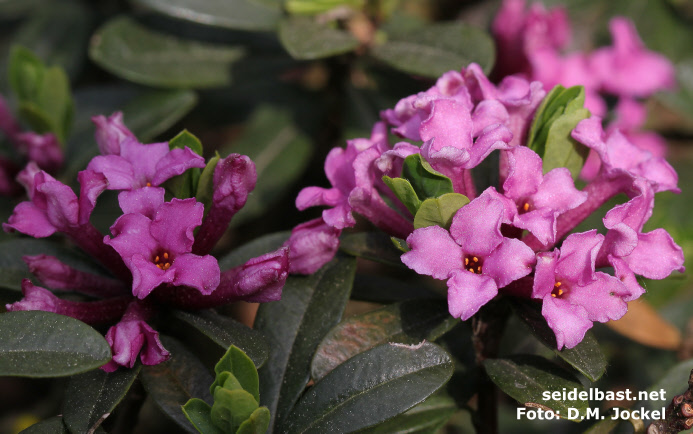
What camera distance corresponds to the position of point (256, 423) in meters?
1.00

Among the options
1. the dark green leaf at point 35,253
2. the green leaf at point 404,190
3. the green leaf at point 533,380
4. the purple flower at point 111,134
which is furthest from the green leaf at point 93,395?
the green leaf at point 533,380

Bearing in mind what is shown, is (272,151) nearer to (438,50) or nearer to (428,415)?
(438,50)

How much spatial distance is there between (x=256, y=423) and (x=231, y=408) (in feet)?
0.16

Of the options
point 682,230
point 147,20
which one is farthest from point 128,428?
point 682,230

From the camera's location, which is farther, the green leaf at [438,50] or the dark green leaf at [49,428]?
the green leaf at [438,50]

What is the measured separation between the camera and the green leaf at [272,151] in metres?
1.98

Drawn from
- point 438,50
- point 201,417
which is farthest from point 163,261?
point 438,50

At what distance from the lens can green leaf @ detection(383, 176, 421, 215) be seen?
1033 mm

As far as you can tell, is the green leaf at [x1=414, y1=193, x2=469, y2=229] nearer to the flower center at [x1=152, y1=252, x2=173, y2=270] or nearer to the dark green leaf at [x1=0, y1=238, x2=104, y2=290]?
the flower center at [x1=152, y1=252, x2=173, y2=270]

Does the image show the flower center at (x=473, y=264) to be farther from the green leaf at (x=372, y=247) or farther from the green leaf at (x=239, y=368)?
the green leaf at (x=239, y=368)

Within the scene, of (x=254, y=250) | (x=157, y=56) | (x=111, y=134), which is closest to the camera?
(x=111, y=134)

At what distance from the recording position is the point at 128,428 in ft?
4.33

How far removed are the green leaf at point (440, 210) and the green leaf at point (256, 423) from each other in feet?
1.25

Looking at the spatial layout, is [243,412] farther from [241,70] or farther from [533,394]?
[241,70]
